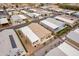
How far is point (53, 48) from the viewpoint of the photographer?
2.12 meters

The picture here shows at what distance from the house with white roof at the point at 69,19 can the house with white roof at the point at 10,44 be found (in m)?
1.00

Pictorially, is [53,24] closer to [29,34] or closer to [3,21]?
[29,34]

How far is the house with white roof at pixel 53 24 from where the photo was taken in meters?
2.27

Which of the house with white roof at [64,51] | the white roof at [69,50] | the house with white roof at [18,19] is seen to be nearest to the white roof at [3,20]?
the house with white roof at [18,19]

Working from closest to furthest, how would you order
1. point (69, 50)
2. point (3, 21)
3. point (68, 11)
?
1. point (69, 50)
2. point (3, 21)
3. point (68, 11)

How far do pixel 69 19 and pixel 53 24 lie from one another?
0.36m

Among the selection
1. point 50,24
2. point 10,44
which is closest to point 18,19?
point 10,44

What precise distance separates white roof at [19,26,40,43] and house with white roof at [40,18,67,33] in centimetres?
31

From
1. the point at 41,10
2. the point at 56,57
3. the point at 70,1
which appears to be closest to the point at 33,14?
the point at 41,10

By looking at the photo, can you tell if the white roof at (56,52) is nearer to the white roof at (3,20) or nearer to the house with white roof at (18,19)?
the house with white roof at (18,19)

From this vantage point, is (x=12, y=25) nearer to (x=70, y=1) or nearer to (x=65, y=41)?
(x=65, y=41)

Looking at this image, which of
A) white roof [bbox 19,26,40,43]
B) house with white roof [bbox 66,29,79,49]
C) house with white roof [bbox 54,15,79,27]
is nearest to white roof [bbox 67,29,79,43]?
house with white roof [bbox 66,29,79,49]

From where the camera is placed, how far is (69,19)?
235 cm

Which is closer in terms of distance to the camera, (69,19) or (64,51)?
(64,51)
